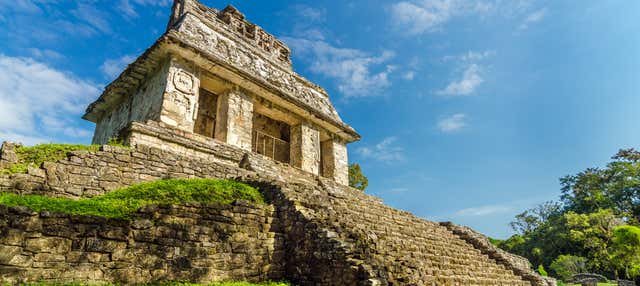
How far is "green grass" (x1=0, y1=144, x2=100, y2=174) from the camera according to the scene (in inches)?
235

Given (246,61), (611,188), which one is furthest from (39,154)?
(611,188)

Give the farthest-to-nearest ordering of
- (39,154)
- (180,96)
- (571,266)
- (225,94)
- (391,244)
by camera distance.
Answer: (571,266) < (225,94) < (180,96) < (391,244) < (39,154)

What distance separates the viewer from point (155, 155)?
7492mm

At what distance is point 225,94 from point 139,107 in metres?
2.74

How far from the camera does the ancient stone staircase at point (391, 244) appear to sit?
17.5ft

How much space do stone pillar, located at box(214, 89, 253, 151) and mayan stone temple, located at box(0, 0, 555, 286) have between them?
0.05 meters

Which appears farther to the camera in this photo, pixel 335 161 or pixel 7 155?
pixel 335 161

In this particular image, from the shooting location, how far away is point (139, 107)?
1155 cm

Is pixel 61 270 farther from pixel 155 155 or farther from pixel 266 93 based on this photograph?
pixel 266 93

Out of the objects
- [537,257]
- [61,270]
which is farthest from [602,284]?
[61,270]

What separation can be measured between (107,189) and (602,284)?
2530 cm

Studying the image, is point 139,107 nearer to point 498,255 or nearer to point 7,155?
point 7,155

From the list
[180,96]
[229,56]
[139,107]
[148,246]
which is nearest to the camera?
[148,246]

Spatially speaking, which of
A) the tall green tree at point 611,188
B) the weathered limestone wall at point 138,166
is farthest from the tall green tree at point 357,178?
the tall green tree at point 611,188
